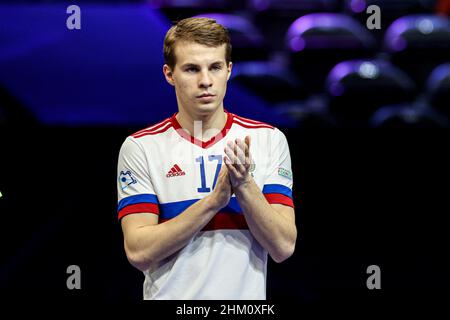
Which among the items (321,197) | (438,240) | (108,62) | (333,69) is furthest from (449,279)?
(108,62)

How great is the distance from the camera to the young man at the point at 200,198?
2.14 meters

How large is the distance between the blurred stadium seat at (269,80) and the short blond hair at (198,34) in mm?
1486

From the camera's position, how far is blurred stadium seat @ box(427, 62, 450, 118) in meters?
4.13

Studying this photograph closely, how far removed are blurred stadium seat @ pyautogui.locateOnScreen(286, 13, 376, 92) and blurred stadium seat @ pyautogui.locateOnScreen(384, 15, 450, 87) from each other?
0.63 ft

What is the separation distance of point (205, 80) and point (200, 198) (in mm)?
384

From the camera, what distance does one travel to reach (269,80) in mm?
4074

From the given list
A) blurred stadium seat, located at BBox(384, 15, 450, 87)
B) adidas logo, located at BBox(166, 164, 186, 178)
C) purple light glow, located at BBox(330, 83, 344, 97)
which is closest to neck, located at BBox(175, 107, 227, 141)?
adidas logo, located at BBox(166, 164, 186, 178)

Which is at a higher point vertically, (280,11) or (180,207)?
(280,11)

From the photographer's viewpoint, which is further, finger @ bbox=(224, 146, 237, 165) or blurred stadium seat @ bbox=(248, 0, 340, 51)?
blurred stadium seat @ bbox=(248, 0, 340, 51)

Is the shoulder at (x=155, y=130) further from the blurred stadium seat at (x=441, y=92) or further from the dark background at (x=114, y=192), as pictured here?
the blurred stadium seat at (x=441, y=92)

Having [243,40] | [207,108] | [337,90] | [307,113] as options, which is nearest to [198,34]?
[207,108]

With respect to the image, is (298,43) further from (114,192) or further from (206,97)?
(206,97)

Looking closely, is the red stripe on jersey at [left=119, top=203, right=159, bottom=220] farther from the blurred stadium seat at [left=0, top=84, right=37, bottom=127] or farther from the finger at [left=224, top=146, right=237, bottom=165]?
the blurred stadium seat at [left=0, top=84, right=37, bottom=127]

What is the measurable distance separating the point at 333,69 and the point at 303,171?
969 millimetres
